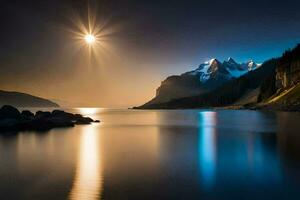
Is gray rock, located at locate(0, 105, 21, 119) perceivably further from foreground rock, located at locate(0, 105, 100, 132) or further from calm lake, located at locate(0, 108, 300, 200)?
calm lake, located at locate(0, 108, 300, 200)

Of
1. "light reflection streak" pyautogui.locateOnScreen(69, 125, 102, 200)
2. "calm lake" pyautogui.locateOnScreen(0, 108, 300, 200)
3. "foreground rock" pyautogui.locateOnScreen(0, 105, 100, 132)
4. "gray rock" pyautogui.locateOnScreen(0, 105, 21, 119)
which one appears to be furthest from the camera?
"gray rock" pyautogui.locateOnScreen(0, 105, 21, 119)

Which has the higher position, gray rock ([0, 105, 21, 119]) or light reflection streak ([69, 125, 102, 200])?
gray rock ([0, 105, 21, 119])

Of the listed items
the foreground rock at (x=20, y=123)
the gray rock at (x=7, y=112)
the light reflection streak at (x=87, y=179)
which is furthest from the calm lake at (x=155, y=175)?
the gray rock at (x=7, y=112)

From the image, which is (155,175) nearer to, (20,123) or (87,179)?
(87,179)

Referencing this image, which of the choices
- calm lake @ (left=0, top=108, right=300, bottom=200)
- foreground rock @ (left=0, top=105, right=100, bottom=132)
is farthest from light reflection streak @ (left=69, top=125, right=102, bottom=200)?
foreground rock @ (left=0, top=105, right=100, bottom=132)

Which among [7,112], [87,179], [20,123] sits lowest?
[87,179]

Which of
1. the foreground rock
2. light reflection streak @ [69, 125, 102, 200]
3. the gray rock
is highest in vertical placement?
the gray rock

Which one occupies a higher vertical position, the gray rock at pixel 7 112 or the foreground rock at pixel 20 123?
the gray rock at pixel 7 112

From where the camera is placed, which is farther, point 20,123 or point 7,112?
point 7,112

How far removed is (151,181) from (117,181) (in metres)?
2.57

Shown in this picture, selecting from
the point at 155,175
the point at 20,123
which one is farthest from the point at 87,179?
the point at 20,123

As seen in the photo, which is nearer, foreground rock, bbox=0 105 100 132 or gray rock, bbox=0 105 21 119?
foreground rock, bbox=0 105 100 132

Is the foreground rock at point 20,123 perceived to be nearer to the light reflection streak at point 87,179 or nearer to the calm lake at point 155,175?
the calm lake at point 155,175

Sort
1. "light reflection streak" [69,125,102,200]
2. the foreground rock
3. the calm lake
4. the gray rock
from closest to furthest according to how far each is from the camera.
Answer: "light reflection streak" [69,125,102,200] < the calm lake < the foreground rock < the gray rock
